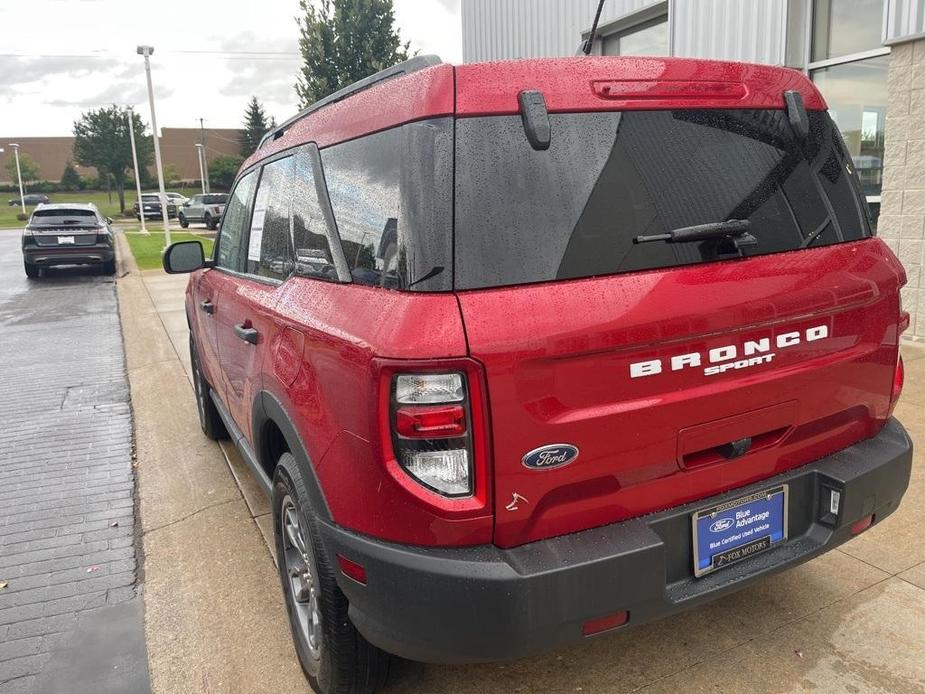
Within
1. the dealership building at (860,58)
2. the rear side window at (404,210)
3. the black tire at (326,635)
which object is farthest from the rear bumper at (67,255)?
the rear side window at (404,210)

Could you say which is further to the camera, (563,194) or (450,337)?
(563,194)

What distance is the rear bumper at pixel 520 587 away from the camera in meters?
1.81

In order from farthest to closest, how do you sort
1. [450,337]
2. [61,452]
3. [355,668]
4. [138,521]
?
[61,452], [138,521], [355,668], [450,337]

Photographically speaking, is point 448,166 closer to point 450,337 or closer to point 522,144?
point 522,144

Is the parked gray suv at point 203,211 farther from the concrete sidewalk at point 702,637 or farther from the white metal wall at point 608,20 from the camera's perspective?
the concrete sidewalk at point 702,637

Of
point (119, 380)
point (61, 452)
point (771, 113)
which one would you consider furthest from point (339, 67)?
point (771, 113)

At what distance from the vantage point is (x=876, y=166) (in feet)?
23.4

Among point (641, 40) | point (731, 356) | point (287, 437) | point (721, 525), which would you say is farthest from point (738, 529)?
point (641, 40)

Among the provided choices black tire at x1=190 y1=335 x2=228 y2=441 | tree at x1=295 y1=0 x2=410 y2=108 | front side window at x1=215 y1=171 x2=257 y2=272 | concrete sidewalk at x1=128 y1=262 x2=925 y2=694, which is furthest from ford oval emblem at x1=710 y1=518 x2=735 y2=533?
tree at x1=295 y1=0 x2=410 y2=108

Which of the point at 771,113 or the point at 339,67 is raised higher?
the point at 339,67

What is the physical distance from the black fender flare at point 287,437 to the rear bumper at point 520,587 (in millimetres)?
91

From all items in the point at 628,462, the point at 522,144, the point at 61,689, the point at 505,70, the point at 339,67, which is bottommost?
the point at 61,689

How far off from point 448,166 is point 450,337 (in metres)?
0.45

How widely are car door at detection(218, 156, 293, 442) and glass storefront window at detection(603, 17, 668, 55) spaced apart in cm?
757
